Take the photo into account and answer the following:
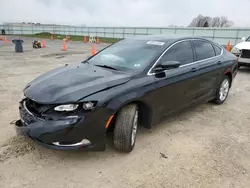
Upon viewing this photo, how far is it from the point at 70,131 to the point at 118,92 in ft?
2.41

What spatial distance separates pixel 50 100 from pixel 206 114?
3.21 meters

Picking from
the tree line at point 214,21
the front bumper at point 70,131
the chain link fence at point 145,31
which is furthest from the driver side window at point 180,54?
the tree line at point 214,21

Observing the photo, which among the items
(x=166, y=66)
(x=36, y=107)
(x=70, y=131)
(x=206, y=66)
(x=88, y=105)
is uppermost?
(x=166, y=66)

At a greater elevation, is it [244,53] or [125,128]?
[244,53]

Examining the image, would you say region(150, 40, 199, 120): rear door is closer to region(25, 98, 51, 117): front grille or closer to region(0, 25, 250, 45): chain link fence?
region(0, 25, 250, 45): chain link fence

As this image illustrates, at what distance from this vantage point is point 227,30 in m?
20.3

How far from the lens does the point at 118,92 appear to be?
2.78 metres

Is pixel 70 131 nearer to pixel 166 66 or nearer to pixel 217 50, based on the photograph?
pixel 166 66

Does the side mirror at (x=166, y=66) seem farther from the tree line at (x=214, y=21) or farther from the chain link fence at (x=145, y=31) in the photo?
the tree line at (x=214, y=21)

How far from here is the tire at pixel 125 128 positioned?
2879mm

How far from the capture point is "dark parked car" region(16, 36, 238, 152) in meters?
2.56

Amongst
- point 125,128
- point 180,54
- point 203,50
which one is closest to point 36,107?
point 125,128

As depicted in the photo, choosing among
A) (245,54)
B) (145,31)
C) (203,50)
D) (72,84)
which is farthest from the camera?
(145,31)

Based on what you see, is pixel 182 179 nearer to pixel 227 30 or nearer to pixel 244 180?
pixel 244 180
